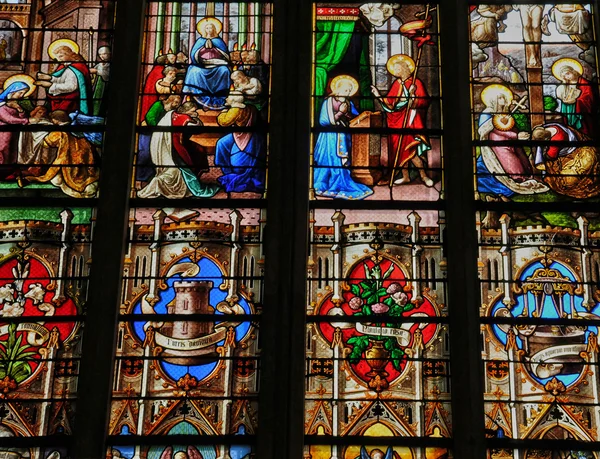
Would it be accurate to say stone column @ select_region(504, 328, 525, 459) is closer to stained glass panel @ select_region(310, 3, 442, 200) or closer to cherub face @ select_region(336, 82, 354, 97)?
stained glass panel @ select_region(310, 3, 442, 200)

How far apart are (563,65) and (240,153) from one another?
8.50ft

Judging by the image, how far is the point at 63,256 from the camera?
9.86 meters

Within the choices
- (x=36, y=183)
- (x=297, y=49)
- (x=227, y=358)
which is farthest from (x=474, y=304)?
(x=36, y=183)

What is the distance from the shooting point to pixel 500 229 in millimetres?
9891

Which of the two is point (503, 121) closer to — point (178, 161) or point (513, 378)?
point (513, 378)

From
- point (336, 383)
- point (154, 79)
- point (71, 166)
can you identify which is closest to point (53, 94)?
point (71, 166)

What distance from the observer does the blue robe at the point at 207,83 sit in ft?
34.2

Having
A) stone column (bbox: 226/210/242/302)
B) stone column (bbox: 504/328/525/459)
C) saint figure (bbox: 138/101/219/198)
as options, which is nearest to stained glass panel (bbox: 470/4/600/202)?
stone column (bbox: 504/328/525/459)

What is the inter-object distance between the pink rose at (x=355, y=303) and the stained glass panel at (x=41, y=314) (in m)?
1.90

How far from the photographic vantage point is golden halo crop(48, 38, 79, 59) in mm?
A: 10617

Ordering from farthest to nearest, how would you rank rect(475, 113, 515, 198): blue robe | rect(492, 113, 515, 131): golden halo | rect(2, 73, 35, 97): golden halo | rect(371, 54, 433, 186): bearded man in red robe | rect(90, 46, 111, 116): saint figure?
rect(2, 73, 35, 97): golden halo, rect(90, 46, 111, 116): saint figure, rect(492, 113, 515, 131): golden halo, rect(371, 54, 433, 186): bearded man in red robe, rect(475, 113, 515, 198): blue robe

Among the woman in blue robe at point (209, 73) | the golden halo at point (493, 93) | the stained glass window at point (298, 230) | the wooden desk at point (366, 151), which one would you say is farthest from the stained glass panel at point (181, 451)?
the golden halo at point (493, 93)

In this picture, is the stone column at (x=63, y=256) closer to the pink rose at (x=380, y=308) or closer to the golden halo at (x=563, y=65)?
the pink rose at (x=380, y=308)

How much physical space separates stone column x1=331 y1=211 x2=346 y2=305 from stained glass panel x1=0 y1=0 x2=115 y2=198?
182cm
